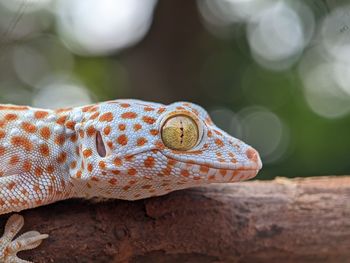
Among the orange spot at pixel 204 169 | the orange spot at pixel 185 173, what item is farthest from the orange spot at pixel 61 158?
the orange spot at pixel 204 169

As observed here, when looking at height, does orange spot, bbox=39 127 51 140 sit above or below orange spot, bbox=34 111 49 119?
below

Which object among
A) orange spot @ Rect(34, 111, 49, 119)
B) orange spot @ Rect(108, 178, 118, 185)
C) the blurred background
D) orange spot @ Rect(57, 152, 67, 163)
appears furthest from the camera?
the blurred background

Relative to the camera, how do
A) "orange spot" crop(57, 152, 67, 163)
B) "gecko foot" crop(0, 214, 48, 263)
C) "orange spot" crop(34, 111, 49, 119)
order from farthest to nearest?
1. "orange spot" crop(34, 111, 49, 119)
2. "orange spot" crop(57, 152, 67, 163)
3. "gecko foot" crop(0, 214, 48, 263)

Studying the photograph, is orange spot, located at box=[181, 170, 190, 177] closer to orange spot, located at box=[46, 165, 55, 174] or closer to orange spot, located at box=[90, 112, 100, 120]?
orange spot, located at box=[90, 112, 100, 120]

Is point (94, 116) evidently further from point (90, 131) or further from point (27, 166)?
point (27, 166)

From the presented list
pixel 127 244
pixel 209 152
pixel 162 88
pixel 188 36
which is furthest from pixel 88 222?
pixel 188 36

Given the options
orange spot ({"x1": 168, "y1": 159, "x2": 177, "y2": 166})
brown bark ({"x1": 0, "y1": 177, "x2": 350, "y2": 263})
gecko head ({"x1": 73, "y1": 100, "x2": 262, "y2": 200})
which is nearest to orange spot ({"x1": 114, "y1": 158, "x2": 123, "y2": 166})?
gecko head ({"x1": 73, "y1": 100, "x2": 262, "y2": 200})

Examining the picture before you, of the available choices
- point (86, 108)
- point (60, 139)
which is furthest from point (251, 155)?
point (60, 139)
